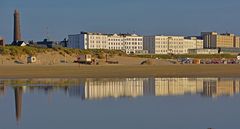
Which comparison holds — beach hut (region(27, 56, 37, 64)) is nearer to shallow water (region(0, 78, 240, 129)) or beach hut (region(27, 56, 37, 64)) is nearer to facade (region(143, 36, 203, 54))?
shallow water (region(0, 78, 240, 129))

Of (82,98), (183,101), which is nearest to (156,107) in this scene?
(183,101)

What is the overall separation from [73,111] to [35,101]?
3262mm

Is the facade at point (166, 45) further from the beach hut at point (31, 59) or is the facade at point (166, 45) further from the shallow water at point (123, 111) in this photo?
the shallow water at point (123, 111)

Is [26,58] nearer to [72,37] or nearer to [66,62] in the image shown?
[66,62]

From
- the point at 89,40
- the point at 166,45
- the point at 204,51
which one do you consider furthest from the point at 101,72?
the point at 166,45

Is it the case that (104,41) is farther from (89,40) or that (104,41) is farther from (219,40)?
(219,40)

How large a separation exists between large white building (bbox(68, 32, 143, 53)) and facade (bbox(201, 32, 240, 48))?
32.3 metres

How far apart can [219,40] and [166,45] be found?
86.2 ft

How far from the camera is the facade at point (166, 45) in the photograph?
12812cm

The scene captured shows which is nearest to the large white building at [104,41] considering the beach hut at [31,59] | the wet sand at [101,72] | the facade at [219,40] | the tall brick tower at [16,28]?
the facade at [219,40]

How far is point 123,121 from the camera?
36.1 ft

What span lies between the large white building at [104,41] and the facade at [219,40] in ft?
106

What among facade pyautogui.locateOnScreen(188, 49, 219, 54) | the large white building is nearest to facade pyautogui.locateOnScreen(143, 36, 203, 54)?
facade pyautogui.locateOnScreen(188, 49, 219, 54)

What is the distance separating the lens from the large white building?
116m
